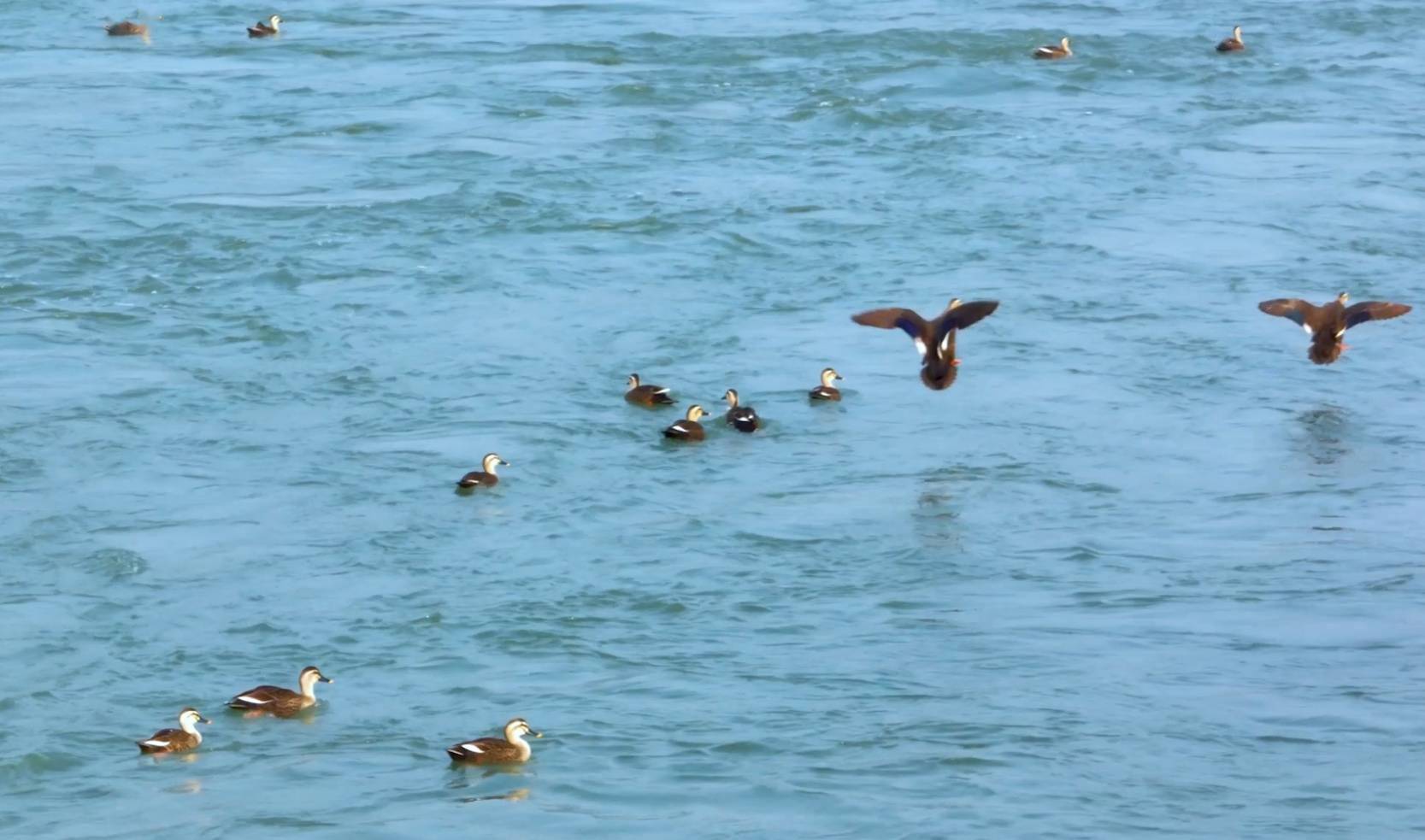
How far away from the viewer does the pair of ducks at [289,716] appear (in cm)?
1042

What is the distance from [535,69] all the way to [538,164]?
5.00m

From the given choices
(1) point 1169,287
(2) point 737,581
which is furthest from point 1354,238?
(2) point 737,581

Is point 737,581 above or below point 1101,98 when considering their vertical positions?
below

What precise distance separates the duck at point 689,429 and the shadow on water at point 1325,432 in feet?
12.2

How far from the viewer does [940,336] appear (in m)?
15.6

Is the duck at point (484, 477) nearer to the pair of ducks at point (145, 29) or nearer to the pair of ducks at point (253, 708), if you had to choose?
the pair of ducks at point (253, 708)

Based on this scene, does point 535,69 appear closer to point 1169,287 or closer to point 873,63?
point 873,63

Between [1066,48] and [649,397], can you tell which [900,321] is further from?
[1066,48]

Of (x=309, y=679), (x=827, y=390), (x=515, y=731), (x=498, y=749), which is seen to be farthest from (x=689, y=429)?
(x=498, y=749)

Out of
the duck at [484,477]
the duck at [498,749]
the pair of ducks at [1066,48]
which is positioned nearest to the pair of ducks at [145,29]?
the pair of ducks at [1066,48]

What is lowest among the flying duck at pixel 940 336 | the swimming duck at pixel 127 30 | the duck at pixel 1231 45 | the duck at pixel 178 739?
the duck at pixel 178 739

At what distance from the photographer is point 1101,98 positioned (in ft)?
83.4

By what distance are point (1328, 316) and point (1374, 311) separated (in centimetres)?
44

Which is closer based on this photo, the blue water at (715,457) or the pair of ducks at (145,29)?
the blue water at (715,457)
